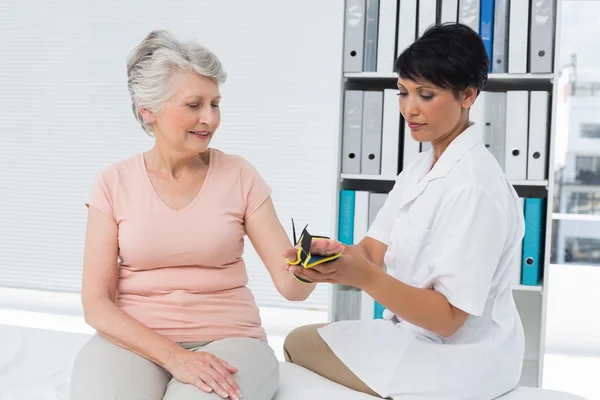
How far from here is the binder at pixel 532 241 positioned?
234cm

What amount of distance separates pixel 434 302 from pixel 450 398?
8.3 inches

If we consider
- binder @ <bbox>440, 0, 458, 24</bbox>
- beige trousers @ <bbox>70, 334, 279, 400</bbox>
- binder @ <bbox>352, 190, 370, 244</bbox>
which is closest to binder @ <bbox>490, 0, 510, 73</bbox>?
binder @ <bbox>440, 0, 458, 24</bbox>

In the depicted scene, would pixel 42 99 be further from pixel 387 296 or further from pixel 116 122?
pixel 387 296

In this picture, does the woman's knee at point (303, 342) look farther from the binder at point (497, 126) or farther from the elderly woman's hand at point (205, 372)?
the binder at point (497, 126)

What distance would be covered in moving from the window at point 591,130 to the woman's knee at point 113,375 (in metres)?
2.72

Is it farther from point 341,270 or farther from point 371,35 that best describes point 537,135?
point 341,270

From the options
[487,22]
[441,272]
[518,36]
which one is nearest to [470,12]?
[487,22]

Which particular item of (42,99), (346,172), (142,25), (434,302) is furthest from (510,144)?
(42,99)

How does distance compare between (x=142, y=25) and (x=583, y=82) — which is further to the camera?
(x=142, y=25)

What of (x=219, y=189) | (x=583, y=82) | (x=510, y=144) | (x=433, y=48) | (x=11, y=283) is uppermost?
(x=583, y=82)

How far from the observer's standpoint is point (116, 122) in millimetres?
3719

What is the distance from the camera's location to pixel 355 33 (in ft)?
7.91

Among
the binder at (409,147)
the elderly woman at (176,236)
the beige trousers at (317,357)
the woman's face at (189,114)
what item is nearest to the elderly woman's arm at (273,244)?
the elderly woman at (176,236)

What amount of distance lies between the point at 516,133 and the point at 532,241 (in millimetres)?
375
